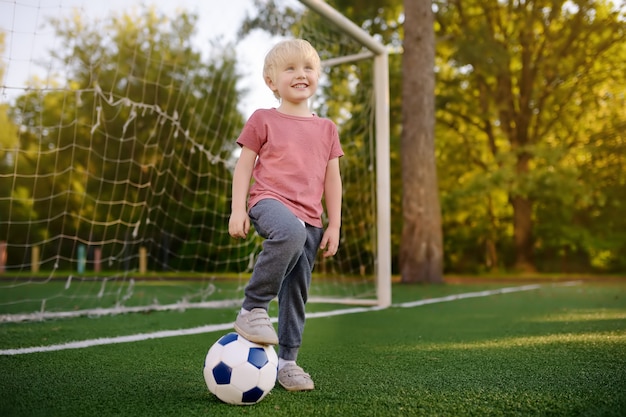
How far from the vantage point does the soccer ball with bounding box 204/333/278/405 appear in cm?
221

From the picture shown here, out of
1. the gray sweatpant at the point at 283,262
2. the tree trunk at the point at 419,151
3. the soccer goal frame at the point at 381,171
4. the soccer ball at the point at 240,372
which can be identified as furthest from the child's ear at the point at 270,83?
the tree trunk at the point at 419,151

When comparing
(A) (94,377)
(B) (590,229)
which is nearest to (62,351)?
(A) (94,377)

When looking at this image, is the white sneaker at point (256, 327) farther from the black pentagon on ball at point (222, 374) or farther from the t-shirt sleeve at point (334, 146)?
the t-shirt sleeve at point (334, 146)

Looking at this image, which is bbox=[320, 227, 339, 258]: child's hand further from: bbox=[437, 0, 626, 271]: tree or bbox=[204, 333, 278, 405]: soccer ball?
bbox=[437, 0, 626, 271]: tree

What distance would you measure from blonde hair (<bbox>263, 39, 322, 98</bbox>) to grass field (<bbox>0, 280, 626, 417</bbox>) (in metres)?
1.20

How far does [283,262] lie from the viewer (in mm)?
2297

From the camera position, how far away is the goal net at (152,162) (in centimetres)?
598

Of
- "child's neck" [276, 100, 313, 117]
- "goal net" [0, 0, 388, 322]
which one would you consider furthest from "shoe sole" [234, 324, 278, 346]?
"goal net" [0, 0, 388, 322]

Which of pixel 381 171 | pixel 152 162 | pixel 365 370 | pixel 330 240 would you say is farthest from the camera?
pixel 152 162

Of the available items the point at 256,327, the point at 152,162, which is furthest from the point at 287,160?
the point at 152,162

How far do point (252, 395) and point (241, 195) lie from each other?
2.30 feet

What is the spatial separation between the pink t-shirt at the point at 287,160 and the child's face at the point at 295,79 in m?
0.08

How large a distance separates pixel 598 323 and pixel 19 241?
15054 millimetres

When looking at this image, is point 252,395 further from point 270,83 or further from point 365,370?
point 270,83
